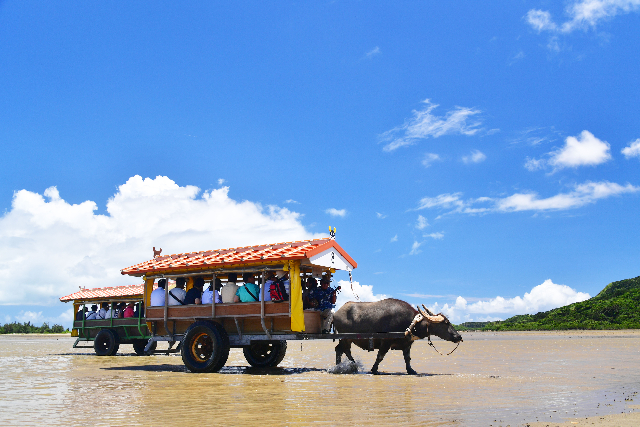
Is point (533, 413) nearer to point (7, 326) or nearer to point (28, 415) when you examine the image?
point (28, 415)

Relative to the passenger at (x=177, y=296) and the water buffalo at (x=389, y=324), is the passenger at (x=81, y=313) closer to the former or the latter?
the passenger at (x=177, y=296)

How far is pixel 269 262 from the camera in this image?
11859mm

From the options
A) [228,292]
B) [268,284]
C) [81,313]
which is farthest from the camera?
[81,313]

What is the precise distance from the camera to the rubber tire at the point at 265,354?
13.7 meters

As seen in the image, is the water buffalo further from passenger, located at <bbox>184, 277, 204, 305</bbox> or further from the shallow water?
passenger, located at <bbox>184, 277, 204, 305</bbox>

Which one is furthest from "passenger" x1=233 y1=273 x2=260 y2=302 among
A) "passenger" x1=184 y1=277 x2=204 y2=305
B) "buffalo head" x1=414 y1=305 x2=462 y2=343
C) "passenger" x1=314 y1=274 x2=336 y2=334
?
"buffalo head" x1=414 y1=305 x2=462 y2=343

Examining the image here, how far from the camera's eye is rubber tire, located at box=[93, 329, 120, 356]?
1847 centimetres

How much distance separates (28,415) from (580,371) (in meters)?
11.1

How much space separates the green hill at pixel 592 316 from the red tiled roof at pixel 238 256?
38.5 metres

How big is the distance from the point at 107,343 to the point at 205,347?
794 centimetres

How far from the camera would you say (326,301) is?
40.6 ft

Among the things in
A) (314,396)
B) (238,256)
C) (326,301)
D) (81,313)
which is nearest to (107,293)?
(81,313)

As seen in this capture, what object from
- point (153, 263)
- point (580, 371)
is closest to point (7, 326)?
point (153, 263)

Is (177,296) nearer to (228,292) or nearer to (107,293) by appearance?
(228,292)
